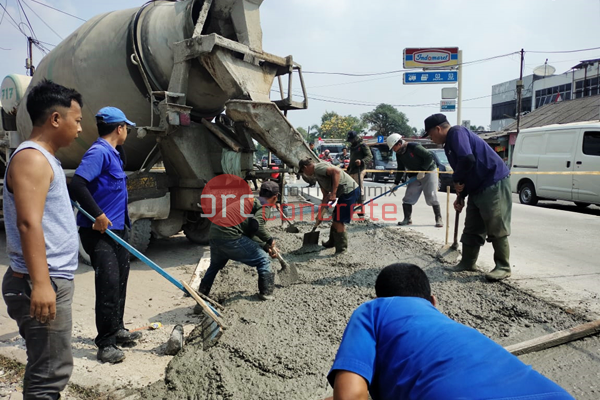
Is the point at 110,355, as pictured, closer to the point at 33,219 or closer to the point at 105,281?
the point at 105,281

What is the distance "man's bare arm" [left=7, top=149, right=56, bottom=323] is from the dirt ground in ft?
3.25

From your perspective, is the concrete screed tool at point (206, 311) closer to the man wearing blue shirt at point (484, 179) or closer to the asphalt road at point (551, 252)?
the man wearing blue shirt at point (484, 179)

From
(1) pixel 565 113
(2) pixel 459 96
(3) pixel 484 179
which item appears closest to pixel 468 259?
(3) pixel 484 179

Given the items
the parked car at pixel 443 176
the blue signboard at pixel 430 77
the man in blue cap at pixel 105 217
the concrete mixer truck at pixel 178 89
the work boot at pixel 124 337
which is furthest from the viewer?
the blue signboard at pixel 430 77

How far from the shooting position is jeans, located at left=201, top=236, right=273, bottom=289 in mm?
3482

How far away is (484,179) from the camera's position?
388cm

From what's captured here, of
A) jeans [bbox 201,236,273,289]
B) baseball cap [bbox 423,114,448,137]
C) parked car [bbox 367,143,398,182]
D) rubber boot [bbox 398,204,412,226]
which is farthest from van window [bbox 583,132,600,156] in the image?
parked car [bbox 367,143,398,182]

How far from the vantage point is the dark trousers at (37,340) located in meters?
1.75

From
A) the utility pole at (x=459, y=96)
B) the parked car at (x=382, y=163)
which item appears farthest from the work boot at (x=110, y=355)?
the parked car at (x=382, y=163)

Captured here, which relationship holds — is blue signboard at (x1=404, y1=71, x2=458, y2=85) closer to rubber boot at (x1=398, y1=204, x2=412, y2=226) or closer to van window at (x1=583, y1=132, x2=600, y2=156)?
van window at (x1=583, y1=132, x2=600, y2=156)

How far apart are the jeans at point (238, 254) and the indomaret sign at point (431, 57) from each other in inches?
585

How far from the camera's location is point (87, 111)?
5.25m

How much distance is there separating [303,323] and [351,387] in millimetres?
1930

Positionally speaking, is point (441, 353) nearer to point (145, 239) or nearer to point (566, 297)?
point (566, 297)
